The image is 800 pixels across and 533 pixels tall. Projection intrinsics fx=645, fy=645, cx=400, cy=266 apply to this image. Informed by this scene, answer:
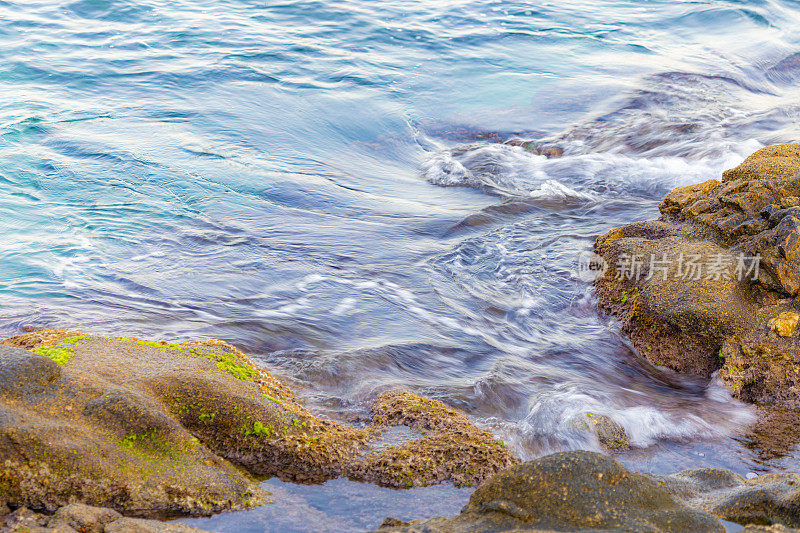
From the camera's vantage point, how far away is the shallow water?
5.03 m

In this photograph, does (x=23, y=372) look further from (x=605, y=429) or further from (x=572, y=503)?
(x=605, y=429)

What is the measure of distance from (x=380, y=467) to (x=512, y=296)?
2.91 metres

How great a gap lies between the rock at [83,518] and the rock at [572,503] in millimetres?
1228

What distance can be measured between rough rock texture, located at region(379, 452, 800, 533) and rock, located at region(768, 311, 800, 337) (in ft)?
6.97

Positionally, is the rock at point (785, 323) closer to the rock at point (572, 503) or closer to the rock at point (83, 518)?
the rock at point (572, 503)

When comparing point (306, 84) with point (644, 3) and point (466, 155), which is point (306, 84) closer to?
point (466, 155)

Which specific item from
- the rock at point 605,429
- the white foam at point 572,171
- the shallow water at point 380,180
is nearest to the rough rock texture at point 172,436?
the shallow water at point 380,180

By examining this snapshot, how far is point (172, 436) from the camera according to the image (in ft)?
11.0

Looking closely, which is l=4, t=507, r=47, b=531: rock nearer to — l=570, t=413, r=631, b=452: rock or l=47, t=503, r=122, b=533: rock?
l=47, t=503, r=122, b=533: rock

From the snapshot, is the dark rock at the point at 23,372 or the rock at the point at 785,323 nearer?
the dark rock at the point at 23,372

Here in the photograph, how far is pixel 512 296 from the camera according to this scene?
242 inches

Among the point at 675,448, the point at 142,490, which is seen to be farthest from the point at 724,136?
the point at 142,490

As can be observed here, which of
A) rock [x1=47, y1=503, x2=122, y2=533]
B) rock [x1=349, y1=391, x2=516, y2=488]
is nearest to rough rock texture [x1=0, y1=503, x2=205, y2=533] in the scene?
rock [x1=47, y1=503, x2=122, y2=533]

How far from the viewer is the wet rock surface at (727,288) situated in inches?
189
